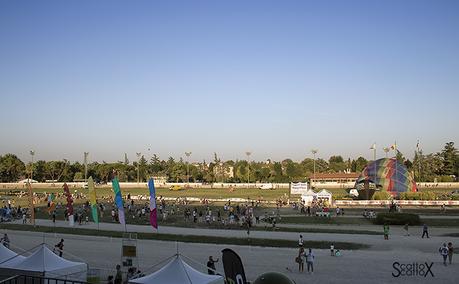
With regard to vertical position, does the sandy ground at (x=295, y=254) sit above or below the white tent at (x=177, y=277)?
below

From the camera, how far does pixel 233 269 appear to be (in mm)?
9828

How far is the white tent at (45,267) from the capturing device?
15789 millimetres

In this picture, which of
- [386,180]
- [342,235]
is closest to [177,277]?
[342,235]

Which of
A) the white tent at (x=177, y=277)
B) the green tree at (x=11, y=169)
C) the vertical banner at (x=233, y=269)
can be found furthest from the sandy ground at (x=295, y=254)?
the green tree at (x=11, y=169)

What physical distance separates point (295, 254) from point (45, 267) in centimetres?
1428

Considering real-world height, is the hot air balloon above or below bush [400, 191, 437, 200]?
above

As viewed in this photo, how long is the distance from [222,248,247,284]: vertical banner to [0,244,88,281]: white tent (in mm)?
8432

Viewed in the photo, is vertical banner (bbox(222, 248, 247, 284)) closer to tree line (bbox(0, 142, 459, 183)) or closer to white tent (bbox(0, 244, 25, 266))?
white tent (bbox(0, 244, 25, 266))

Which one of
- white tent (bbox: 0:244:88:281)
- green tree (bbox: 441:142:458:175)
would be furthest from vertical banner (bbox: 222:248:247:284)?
green tree (bbox: 441:142:458:175)

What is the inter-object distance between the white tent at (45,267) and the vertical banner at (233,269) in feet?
27.7

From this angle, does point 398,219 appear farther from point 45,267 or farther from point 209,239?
Result: point 45,267

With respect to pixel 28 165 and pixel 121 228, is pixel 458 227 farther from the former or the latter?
pixel 28 165

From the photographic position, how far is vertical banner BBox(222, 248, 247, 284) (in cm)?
971

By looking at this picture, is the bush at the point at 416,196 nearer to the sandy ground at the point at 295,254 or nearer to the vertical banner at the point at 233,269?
the sandy ground at the point at 295,254
